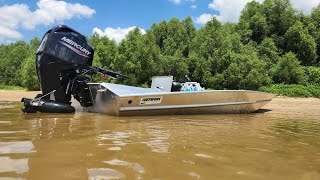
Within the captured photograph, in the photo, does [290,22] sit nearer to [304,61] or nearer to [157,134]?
[304,61]

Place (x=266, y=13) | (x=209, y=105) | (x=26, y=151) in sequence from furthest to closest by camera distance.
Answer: (x=266, y=13)
(x=209, y=105)
(x=26, y=151)

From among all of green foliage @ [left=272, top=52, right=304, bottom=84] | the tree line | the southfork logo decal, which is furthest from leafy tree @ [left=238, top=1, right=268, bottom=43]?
the southfork logo decal

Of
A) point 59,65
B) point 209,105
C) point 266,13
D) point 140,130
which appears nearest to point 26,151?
point 140,130

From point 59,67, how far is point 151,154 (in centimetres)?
501

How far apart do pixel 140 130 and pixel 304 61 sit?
3425cm

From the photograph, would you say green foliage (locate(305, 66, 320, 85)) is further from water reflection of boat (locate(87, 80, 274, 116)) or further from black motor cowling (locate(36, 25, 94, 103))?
black motor cowling (locate(36, 25, 94, 103))

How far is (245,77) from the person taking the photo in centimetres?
2345

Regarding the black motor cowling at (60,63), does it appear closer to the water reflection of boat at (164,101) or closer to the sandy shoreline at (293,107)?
the water reflection of boat at (164,101)

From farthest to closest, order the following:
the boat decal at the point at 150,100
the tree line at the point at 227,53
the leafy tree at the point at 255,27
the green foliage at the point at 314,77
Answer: the leafy tree at the point at 255,27 → the green foliage at the point at 314,77 → the tree line at the point at 227,53 → the boat decal at the point at 150,100

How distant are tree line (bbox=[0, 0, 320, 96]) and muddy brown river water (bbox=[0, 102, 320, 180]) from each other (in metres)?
19.1

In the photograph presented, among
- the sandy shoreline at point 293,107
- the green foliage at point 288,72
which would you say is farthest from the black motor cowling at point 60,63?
the green foliage at point 288,72

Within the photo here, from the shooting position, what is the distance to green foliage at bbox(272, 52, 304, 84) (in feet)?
83.1

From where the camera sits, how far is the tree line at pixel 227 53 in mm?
25141

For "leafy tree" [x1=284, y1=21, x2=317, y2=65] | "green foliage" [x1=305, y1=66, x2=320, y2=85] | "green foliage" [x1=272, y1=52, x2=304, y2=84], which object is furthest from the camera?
"leafy tree" [x1=284, y1=21, x2=317, y2=65]
